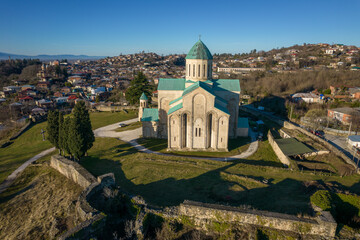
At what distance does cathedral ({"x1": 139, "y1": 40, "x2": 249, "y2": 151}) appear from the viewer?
2669cm

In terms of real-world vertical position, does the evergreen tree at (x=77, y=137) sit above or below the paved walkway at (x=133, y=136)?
above

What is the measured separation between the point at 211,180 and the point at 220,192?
2.47 metres

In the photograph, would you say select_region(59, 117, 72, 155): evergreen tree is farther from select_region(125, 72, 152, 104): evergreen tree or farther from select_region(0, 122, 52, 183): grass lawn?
select_region(125, 72, 152, 104): evergreen tree

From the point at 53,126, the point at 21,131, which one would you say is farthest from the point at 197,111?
the point at 21,131

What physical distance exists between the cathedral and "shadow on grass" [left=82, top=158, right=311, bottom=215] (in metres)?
6.61

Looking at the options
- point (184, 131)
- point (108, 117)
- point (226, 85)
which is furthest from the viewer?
point (108, 117)

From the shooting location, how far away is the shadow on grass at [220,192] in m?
15.4

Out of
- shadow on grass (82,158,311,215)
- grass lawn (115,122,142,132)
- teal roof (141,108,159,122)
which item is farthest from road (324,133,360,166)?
grass lawn (115,122,142,132)

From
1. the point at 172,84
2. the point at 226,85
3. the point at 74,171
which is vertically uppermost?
the point at 172,84

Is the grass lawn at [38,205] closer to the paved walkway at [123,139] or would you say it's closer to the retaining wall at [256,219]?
the paved walkway at [123,139]

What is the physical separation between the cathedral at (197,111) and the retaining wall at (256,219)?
15161 millimetres

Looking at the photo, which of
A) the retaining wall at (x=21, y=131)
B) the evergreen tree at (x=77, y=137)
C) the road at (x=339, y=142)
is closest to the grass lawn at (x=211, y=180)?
the evergreen tree at (x=77, y=137)

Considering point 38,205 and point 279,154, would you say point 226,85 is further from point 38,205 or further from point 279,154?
point 38,205

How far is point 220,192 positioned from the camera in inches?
694
